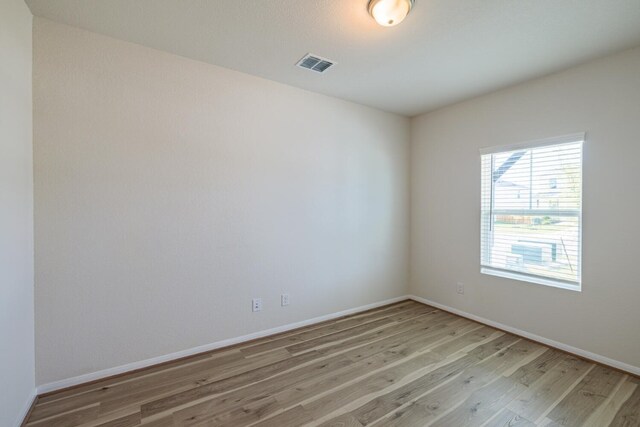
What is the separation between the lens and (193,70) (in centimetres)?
244

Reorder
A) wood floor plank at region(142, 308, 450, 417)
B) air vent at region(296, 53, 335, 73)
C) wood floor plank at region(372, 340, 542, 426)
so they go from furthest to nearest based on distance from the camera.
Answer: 1. air vent at region(296, 53, 335, 73)
2. wood floor plank at region(142, 308, 450, 417)
3. wood floor plank at region(372, 340, 542, 426)

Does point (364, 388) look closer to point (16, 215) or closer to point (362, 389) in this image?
point (362, 389)

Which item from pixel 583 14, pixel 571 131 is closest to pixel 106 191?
pixel 583 14

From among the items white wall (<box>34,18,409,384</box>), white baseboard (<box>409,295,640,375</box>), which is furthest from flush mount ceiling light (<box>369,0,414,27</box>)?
white baseboard (<box>409,295,640,375</box>)

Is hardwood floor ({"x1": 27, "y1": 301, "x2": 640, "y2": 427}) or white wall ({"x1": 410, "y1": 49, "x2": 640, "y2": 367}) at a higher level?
white wall ({"x1": 410, "y1": 49, "x2": 640, "y2": 367})

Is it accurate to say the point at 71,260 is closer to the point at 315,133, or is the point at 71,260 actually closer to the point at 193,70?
the point at 193,70

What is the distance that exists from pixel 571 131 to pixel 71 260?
14.2 feet

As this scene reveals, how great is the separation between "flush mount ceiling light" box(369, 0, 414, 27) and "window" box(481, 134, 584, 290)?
1.99 metres

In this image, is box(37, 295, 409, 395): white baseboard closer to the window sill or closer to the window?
the window sill

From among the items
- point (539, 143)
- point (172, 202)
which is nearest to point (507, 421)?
point (539, 143)

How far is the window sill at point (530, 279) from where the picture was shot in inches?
101

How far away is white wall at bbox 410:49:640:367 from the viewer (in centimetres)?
224

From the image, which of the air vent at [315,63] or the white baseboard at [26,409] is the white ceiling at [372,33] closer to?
the air vent at [315,63]

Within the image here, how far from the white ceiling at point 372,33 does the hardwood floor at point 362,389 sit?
265 cm
